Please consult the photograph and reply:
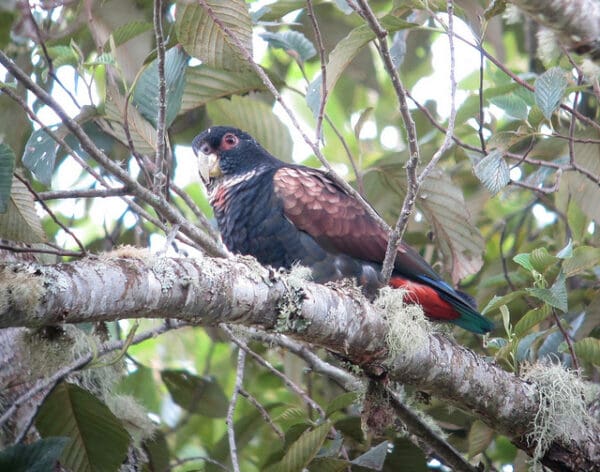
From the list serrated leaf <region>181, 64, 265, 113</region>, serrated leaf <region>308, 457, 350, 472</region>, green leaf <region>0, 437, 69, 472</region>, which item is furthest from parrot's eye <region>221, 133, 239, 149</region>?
green leaf <region>0, 437, 69, 472</region>

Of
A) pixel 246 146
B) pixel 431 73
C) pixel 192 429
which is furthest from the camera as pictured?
pixel 431 73

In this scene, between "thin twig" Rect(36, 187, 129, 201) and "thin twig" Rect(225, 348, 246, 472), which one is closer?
"thin twig" Rect(36, 187, 129, 201)

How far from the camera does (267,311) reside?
103 inches

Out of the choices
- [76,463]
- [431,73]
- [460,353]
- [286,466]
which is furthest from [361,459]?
[431,73]

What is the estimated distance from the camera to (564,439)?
10.2 feet

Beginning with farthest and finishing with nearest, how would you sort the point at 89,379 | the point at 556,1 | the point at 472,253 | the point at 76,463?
the point at 472,253, the point at 89,379, the point at 76,463, the point at 556,1

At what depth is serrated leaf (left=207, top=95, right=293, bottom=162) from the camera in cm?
414

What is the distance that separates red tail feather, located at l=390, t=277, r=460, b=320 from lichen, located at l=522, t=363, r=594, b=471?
72 cm

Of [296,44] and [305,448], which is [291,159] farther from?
[305,448]

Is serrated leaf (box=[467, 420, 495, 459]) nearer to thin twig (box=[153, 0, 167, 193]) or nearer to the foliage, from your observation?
the foliage

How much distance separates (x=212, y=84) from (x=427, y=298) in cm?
138

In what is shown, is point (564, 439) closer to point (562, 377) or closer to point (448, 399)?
point (562, 377)

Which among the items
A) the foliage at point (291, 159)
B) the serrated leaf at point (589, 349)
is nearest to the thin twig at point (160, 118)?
the foliage at point (291, 159)

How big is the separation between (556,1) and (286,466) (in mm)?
1937
